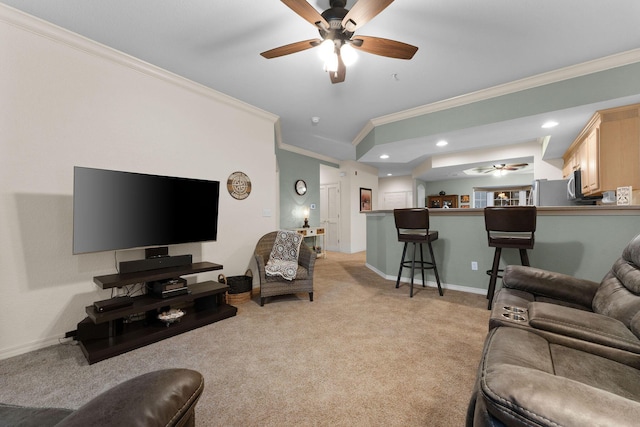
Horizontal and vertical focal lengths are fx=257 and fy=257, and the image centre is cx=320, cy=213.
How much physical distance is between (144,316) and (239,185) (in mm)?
1836

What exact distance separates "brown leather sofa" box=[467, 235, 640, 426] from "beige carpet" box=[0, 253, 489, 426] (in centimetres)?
58

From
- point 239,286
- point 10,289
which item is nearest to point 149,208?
point 10,289

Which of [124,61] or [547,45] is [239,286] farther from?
[547,45]

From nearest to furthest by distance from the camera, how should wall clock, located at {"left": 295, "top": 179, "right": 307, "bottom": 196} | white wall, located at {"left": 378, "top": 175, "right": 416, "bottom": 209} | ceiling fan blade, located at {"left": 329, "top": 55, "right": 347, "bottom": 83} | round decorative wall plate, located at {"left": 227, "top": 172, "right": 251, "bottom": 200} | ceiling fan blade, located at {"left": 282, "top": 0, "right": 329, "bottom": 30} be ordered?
ceiling fan blade, located at {"left": 282, "top": 0, "right": 329, "bottom": 30}, ceiling fan blade, located at {"left": 329, "top": 55, "right": 347, "bottom": 83}, round decorative wall plate, located at {"left": 227, "top": 172, "right": 251, "bottom": 200}, wall clock, located at {"left": 295, "top": 179, "right": 307, "bottom": 196}, white wall, located at {"left": 378, "top": 175, "right": 416, "bottom": 209}

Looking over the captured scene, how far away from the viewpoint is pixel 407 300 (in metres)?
3.18

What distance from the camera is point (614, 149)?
2.81 metres

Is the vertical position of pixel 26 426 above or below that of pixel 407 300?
above

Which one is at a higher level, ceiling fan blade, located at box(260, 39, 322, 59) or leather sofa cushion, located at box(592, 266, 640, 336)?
ceiling fan blade, located at box(260, 39, 322, 59)

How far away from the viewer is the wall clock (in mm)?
5923

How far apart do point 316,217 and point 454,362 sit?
4832 mm

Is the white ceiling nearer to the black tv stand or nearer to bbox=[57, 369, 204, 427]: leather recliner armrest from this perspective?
the black tv stand

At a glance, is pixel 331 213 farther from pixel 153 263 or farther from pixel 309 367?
pixel 309 367

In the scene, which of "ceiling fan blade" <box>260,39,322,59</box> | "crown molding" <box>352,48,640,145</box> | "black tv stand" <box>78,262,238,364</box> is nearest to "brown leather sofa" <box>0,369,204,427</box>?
"black tv stand" <box>78,262,238,364</box>

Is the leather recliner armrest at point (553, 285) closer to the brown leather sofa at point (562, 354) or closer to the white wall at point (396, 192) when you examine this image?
the brown leather sofa at point (562, 354)
